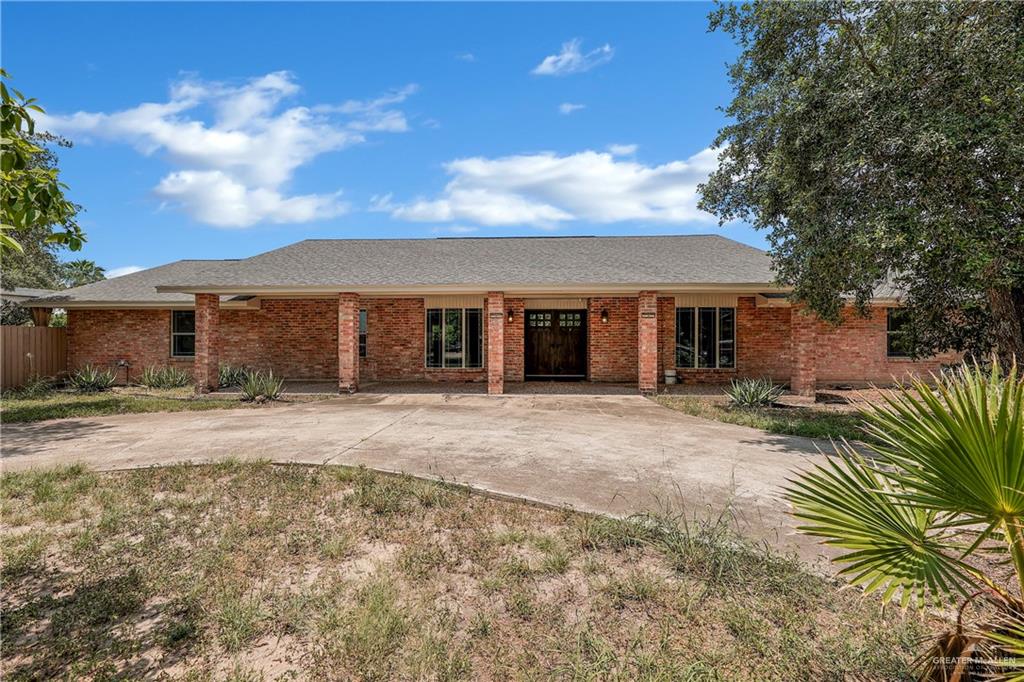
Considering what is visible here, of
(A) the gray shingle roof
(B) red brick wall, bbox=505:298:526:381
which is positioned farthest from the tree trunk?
(B) red brick wall, bbox=505:298:526:381

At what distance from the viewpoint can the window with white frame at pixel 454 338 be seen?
1572 cm

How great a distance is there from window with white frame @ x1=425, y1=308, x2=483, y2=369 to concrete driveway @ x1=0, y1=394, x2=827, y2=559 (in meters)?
4.43

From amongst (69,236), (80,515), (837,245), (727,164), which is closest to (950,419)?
(69,236)

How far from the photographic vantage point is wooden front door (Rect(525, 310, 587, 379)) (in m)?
16.3

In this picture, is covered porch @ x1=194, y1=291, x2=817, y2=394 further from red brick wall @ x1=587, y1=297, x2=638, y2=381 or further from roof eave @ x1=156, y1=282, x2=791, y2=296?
roof eave @ x1=156, y1=282, x2=791, y2=296

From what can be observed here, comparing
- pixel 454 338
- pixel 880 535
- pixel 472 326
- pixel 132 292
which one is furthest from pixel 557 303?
pixel 132 292

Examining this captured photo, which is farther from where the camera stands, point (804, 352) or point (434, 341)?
point (434, 341)

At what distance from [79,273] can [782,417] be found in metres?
58.1

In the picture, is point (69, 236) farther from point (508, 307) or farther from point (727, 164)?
point (508, 307)

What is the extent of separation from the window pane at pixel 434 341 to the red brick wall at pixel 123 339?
8246mm

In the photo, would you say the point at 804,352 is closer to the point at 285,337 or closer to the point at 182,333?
the point at 285,337

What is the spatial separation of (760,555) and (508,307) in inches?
468

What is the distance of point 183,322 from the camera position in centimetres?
1642

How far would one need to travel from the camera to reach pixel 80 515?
A: 5.16 metres
